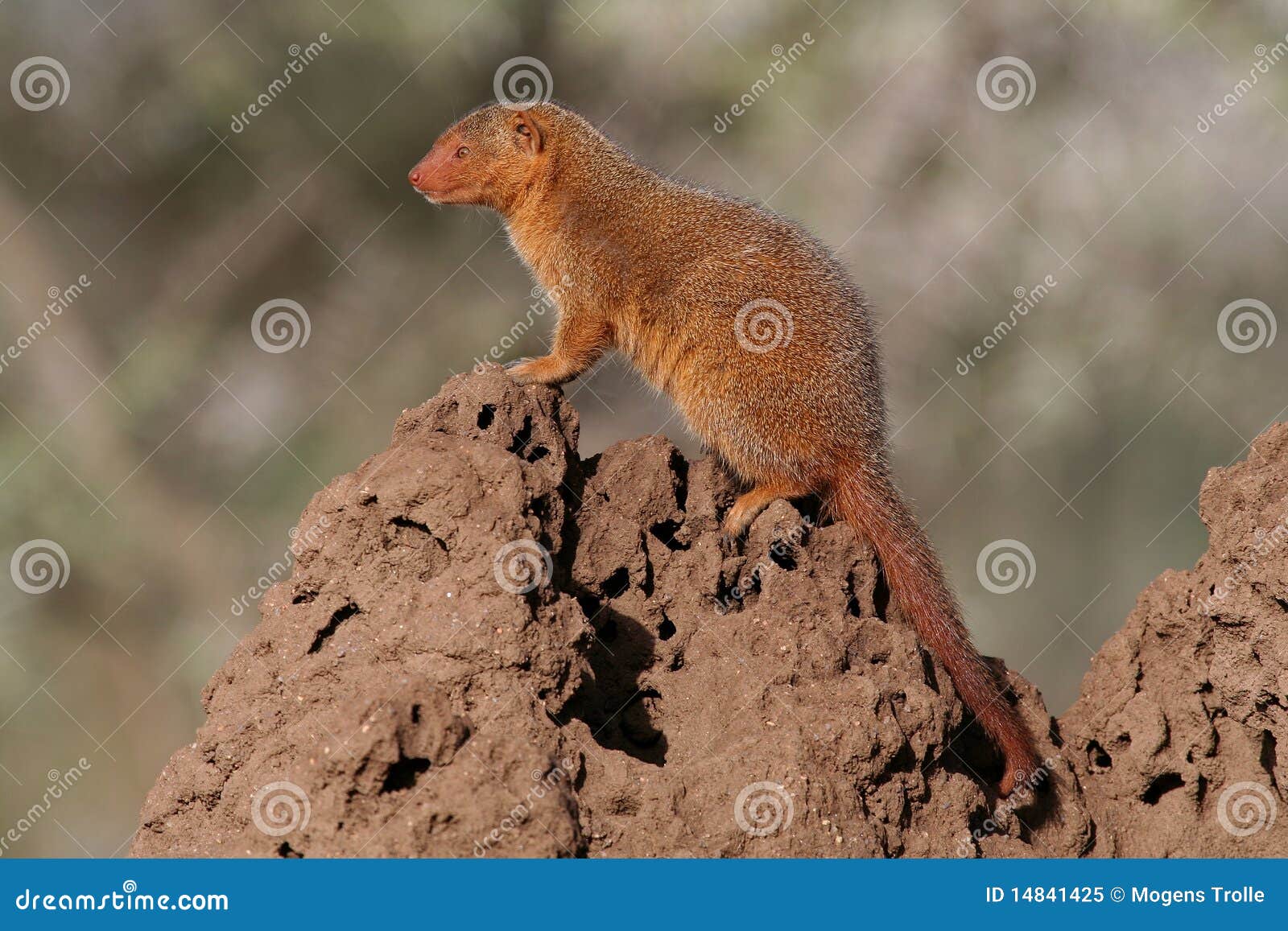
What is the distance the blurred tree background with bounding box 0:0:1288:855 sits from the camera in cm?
1181

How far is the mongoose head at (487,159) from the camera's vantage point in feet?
22.2

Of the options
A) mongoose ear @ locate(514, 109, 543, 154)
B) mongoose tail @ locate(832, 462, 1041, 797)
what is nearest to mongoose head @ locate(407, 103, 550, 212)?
mongoose ear @ locate(514, 109, 543, 154)

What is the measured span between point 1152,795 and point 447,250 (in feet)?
30.9

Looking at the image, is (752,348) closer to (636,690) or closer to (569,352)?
(569,352)

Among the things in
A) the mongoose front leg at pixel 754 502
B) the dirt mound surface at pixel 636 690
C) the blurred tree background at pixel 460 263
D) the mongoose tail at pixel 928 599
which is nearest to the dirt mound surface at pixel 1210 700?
the dirt mound surface at pixel 636 690

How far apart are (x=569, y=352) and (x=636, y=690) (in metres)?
1.79

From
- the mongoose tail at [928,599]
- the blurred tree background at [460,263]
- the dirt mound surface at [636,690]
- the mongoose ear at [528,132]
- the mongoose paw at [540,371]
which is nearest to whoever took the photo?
the dirt mound surface at [636,690]

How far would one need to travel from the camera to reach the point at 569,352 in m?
6.09

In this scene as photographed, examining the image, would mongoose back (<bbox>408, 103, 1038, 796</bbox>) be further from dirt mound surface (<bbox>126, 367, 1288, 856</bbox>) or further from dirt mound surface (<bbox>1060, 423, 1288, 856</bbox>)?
dirt mound surface (<bbox>1060, 423, 1288, 856</bbox>)

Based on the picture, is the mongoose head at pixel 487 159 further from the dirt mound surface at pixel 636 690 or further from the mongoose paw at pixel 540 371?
the dirt mound surface at pixel 636 690

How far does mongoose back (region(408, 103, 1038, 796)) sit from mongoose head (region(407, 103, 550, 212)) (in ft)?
1.03

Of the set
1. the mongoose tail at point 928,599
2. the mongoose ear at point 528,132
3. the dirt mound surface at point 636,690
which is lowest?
the dirt mound surface at point 636,690

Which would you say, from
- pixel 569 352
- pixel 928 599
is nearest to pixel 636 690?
pixel 928 599

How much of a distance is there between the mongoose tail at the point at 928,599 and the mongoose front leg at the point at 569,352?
1248 mm
